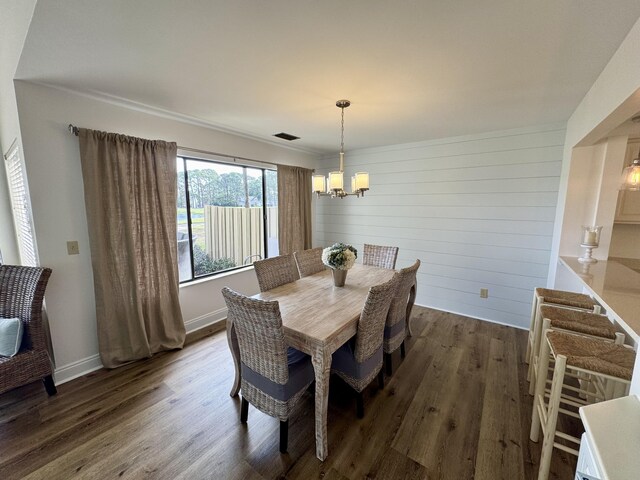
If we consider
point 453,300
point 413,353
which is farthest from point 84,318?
point 453,300

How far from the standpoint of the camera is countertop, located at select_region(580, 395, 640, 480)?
2.44 feet

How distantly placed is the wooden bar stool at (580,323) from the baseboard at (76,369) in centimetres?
367

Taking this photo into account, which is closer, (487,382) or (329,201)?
(487,382)

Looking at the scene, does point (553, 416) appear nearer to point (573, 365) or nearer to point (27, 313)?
point (573, 365)

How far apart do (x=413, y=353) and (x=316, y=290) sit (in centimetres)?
128

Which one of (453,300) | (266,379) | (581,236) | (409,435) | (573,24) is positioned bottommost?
(409,435)

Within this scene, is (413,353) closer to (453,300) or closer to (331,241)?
(453,300)

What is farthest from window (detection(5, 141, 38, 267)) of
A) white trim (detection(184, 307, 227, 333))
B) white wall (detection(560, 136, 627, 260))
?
white wall (detection(560, 136, 627, 260))

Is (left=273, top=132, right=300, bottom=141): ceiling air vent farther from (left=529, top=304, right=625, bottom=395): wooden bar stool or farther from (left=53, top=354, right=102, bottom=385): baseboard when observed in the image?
(left=529, top=304, right=625, bottom=395): wooden bar stool

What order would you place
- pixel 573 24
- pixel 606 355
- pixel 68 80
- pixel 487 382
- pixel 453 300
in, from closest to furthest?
pixel 573 24
pixel 606 355
pixel 68 80
pixel 487 382
pixel 453 300

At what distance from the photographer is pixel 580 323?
181 centimetres

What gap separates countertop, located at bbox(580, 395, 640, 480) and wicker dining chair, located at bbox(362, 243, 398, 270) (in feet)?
7.49

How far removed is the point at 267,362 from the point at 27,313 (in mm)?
1931

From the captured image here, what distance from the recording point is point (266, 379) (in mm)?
1610
